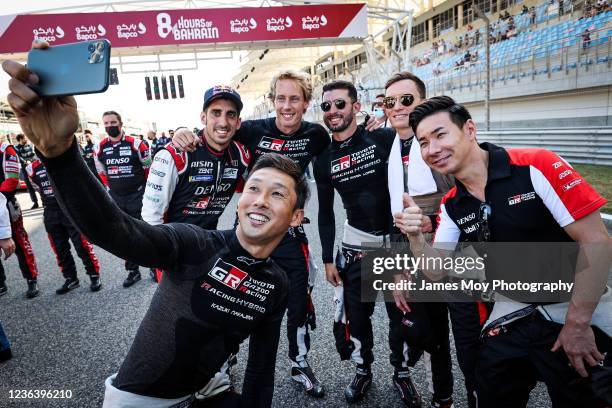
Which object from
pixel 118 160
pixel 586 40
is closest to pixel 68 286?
pixel 118 160

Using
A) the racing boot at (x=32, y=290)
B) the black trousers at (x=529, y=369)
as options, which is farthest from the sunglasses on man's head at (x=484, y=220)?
the racing boot at (x=32, y=290)

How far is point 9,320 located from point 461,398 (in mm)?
4486

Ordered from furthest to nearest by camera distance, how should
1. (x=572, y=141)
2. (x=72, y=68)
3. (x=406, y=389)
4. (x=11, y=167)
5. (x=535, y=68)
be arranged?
(x=535, y=68) → (x=572, y=141) → (x=11, y=167) → (x=406, y=389) → (x=72, y=68)

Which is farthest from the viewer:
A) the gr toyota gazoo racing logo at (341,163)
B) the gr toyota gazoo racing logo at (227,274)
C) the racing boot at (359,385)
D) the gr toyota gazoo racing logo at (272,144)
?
the gr toyota gazoo racing logo at (272,144)

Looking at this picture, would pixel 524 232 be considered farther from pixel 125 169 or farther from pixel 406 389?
pixel 125 169

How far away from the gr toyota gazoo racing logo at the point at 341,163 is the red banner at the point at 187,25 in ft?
43.4

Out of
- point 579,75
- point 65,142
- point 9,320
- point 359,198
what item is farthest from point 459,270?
point 579,75

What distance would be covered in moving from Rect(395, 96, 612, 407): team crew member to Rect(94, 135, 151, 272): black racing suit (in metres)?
4.46

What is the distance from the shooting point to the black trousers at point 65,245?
4727 millimetres

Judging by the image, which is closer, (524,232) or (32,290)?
(524,232)

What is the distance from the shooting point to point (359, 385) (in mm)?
2514

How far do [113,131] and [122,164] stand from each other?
485mm

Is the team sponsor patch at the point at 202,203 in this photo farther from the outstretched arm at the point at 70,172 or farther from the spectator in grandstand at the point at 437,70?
the spectator in grandstand at the point at 437,70

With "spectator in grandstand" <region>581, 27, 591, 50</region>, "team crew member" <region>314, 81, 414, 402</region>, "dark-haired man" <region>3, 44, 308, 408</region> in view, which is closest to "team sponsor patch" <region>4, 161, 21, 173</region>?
"team crew member" <region>314, 81, 414, 402</region>
